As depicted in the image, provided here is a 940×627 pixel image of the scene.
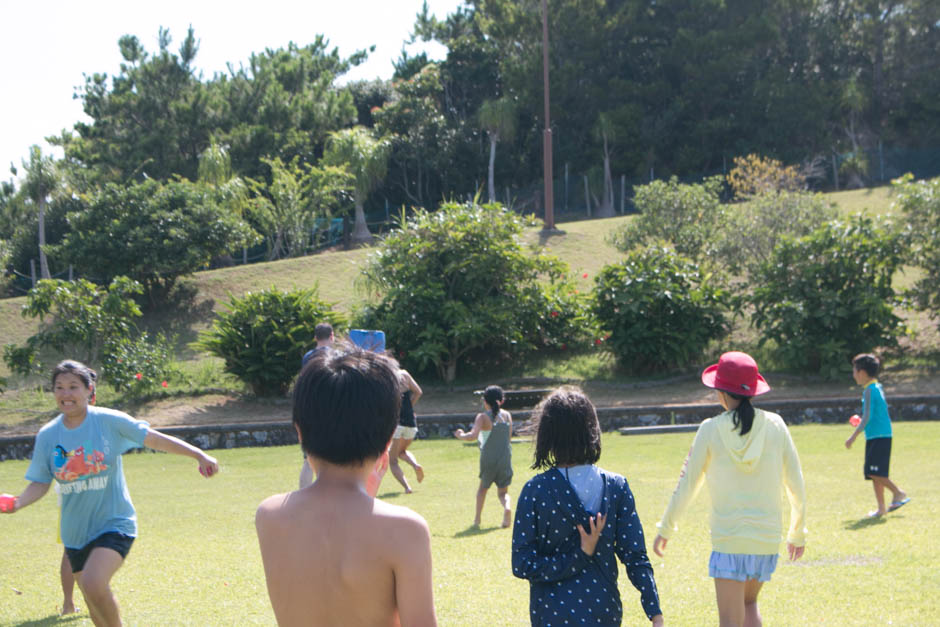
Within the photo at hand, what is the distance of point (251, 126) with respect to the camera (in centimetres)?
3656

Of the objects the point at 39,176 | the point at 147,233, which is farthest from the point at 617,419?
the point at 39,176

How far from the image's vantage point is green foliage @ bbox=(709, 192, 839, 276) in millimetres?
21984

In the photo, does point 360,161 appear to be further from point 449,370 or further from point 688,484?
point 688,484

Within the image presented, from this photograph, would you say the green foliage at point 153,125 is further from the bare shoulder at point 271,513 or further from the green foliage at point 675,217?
the bare shoulder at point 271,513

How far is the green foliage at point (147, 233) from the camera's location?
79.5ft

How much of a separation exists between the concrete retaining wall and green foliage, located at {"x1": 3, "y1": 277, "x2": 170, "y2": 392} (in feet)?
8.66

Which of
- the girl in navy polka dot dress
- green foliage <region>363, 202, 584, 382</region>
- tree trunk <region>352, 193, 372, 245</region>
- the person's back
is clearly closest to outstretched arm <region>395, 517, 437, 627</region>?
the person's back

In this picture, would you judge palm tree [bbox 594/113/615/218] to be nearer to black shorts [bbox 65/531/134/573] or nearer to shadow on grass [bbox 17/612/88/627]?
shadow on grass [bbox 17/612/88/627]

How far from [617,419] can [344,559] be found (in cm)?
1529

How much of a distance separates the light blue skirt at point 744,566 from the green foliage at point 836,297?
14.8 metres

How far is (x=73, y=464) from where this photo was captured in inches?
210

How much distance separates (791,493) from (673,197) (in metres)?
20.1

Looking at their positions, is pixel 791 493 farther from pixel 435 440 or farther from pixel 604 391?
pixel 604 391

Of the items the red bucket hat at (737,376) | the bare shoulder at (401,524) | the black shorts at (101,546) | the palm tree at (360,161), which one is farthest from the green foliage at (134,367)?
the bare shoulder at (401,524)
